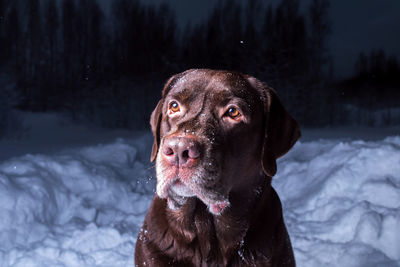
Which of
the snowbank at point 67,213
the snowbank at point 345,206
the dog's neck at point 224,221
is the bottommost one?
the snowbank at point 67,213

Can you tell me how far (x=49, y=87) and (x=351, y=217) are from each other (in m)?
25.4

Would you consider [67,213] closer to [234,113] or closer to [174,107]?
[174,107]

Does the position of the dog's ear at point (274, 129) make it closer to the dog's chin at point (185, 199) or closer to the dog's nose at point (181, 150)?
the dog's chin at point (185, 199)

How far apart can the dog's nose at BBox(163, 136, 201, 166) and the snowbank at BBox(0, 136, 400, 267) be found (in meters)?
1.02

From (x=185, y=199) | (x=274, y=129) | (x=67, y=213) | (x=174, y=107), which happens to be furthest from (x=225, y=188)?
(x=67, y=213)

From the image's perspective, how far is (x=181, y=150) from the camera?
1995 mm

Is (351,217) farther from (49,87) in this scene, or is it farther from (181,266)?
(49,87)

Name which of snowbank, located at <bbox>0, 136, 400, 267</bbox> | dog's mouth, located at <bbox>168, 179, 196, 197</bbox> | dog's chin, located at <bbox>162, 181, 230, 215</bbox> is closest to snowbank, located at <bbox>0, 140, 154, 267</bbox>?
snowbank, located at <bbox>0, 136, 400, 267</bbox>

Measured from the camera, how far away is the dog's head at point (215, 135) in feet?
6.90

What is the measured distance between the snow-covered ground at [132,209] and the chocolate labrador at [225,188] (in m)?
0.66

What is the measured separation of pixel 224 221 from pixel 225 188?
351 mm

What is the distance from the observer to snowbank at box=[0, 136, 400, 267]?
370 cm

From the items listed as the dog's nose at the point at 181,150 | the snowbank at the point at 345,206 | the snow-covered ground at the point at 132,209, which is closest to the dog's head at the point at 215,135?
the dog's nose at the point at 181,150

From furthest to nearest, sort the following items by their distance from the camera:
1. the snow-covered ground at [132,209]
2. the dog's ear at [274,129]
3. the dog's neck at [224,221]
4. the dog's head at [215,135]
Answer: the snow-covered ground at [132,209] → the dog's ear at [274,129] → the dog's neck at [224,221] → the dog's head at [215,135]
